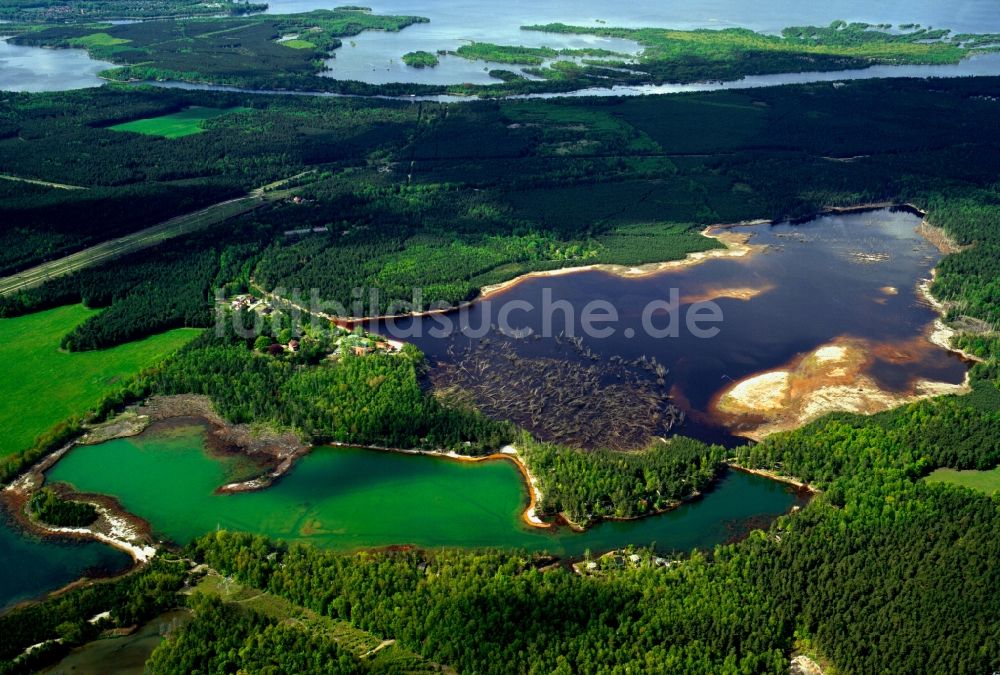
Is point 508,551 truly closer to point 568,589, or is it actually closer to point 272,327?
point 568,589

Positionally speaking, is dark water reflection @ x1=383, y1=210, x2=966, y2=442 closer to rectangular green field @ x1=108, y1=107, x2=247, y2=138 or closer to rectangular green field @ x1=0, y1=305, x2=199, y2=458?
rectangular green field @ x1=0, y1=305, x2=199, y2=458

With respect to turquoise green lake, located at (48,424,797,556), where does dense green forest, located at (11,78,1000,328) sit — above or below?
above

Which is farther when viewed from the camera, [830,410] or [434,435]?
[830,410]

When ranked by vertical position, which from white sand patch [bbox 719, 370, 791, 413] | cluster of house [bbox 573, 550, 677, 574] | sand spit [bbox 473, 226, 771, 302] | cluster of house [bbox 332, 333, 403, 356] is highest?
sand spit [bbox 473, 226, 771, 302]

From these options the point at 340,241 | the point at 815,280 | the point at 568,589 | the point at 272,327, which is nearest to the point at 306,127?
the point at 340,241

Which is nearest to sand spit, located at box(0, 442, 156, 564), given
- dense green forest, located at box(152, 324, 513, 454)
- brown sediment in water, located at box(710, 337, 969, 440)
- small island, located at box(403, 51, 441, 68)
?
dense green forest, located at box(152, 324, 513, 454)

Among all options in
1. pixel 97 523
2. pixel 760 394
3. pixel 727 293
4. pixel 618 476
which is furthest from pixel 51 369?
pixel 727 293

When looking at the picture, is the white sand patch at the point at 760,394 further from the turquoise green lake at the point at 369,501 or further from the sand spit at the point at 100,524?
the sand spit at the point at 100,524

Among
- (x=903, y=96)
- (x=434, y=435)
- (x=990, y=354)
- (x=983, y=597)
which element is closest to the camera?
(x=983, y=597)
